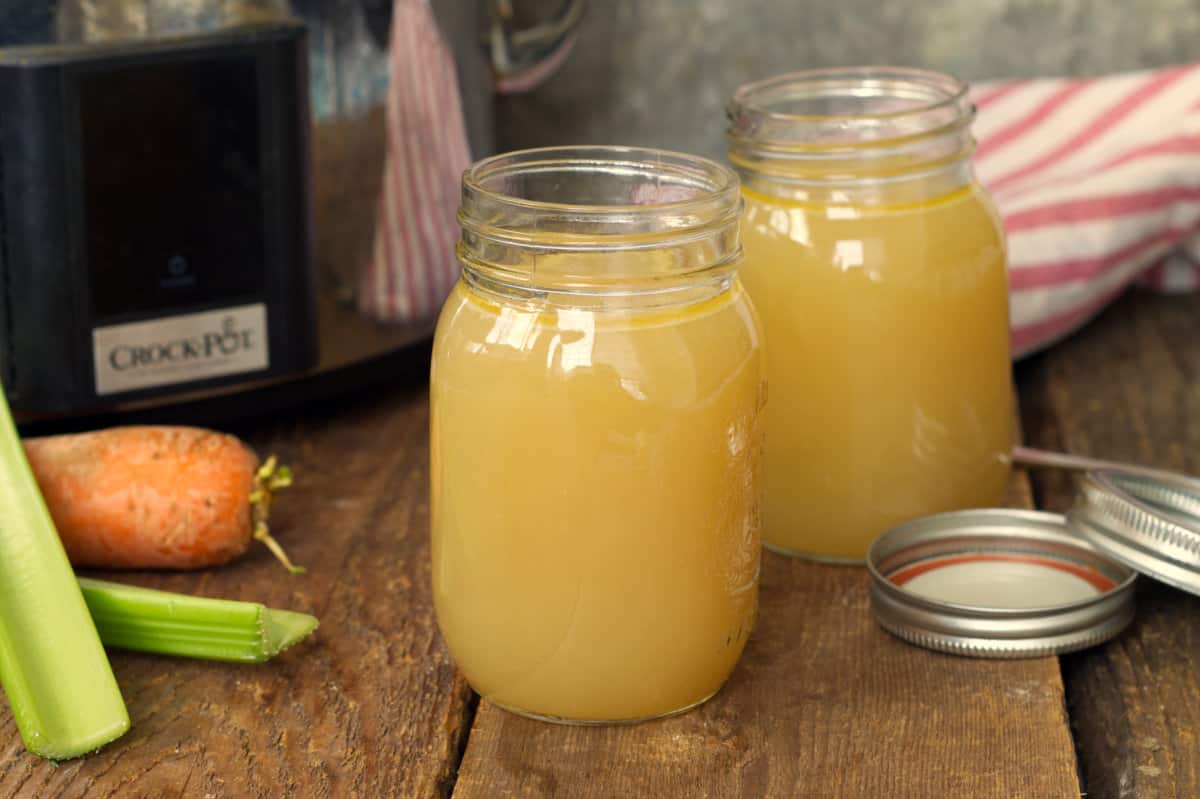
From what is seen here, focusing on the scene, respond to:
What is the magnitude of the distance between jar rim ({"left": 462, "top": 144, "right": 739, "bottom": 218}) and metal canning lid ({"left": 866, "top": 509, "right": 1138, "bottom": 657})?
0.26 meters

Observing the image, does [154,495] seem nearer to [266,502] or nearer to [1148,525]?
[266,502]

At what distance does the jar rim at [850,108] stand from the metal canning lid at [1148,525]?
9.7 inches

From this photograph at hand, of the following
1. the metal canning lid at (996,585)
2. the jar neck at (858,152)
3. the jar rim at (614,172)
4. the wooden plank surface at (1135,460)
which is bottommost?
the wooden plank surface at (1135,460)

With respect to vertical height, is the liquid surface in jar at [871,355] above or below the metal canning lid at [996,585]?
above

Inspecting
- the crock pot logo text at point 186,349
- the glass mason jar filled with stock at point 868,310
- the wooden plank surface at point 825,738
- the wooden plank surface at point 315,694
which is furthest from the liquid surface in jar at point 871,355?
the crock pot logo text at point 186,349

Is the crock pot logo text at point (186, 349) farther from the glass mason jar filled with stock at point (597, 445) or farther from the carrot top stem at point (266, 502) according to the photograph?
the glass mason jar filled with stock at point (597, 445)

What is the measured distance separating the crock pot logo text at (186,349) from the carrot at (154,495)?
0.07 metres

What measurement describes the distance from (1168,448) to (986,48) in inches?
22.9

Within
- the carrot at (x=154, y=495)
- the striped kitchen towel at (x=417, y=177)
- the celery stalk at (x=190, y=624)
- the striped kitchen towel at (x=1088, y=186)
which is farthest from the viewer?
the striped kitchen towel at (x=1088, y=186)

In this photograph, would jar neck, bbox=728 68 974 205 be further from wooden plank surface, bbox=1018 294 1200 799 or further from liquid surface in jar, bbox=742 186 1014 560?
wooden plank surface, bbox=1018 294 1200 799

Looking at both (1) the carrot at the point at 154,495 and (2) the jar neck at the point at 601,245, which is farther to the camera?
(1) the carrot at the point at 154,495

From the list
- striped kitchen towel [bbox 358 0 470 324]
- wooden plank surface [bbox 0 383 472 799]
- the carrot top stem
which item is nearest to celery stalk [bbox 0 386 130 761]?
wooden plank surface [bbox 0 383 472 799]

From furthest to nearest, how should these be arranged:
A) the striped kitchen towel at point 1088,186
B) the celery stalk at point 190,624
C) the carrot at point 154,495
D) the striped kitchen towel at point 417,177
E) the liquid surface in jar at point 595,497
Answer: the striped kitchen towel at point 1088,186
the striped kitchen towel at point 417,177
the carrot at point 154,495
the celery stalk at point 190,624
the liquid surface in jar at point 595,497

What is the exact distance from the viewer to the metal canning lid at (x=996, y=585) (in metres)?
0.90
